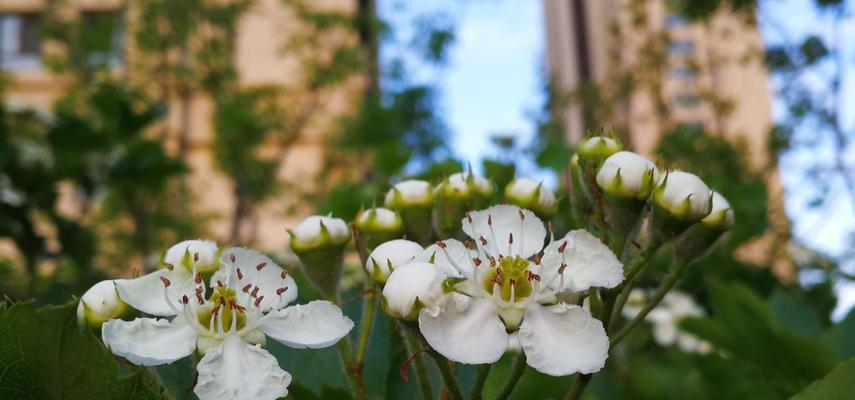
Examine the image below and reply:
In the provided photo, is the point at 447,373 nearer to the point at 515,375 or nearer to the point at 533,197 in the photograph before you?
the point at 515,375

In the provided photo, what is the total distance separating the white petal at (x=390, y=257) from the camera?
0.55 metres

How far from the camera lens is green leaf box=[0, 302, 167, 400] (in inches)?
17.5

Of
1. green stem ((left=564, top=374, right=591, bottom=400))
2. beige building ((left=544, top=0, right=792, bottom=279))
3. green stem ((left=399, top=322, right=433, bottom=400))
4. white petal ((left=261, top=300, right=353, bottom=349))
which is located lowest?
beige building ((left=544, top=0, right=792, bottom=279))

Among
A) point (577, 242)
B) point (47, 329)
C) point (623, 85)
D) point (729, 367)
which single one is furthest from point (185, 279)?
point (623, 85)

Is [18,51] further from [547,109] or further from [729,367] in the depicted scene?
[729,367]

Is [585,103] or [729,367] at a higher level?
[729,367]

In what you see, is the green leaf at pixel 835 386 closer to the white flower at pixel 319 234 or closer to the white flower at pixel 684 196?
the white flower at pixel 684 196

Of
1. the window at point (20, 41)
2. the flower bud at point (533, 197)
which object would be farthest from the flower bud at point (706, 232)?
the window at point (20, 41)

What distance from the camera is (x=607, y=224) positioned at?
66 cm

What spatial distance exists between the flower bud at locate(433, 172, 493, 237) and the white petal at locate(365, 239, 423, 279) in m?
0.13

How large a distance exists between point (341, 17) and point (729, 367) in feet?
17.8

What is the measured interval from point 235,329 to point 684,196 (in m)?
0.33

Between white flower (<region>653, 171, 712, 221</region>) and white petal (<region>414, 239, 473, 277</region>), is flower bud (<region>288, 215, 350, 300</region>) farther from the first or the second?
white flower (<region>653, 171, 712, 221</region>)

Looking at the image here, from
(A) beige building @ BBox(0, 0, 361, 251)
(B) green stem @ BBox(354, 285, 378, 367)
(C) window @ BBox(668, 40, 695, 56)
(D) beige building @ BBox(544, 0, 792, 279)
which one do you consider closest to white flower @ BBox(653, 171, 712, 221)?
(B) green stem @ BBox(354, 285, 378, 367)
